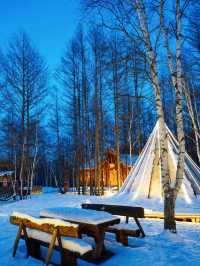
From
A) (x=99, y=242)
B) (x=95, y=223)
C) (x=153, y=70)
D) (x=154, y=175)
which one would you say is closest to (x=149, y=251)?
(x=99, y=242)

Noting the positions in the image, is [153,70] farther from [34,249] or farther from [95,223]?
[34,249]

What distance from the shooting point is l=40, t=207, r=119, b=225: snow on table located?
17.6 ft

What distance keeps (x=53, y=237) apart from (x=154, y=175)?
10425 mm

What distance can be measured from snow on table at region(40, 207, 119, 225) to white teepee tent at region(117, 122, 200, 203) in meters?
8.35

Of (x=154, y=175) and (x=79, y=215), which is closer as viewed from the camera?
(x=79, y=215)

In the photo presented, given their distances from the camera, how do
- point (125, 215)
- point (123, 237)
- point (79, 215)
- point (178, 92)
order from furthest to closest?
point (178, 92), point (125, 215), point (123, 237), point (79, 215)

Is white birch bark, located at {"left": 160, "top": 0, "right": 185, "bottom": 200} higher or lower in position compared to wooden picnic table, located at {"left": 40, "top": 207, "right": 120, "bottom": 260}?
higher

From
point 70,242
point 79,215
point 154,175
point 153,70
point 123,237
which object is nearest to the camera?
point 70,242

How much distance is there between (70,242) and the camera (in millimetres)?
4785

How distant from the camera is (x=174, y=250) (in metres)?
5.81

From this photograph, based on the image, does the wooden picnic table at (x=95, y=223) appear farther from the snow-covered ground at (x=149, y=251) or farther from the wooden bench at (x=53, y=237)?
the wooden bench at (x=53, y=237)

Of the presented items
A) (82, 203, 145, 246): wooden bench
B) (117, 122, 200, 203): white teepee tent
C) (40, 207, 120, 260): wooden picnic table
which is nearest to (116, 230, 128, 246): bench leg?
(82, 203, 145, 246): wooden bench

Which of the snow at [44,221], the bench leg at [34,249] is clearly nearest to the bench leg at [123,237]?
the bench leg at [34,249]

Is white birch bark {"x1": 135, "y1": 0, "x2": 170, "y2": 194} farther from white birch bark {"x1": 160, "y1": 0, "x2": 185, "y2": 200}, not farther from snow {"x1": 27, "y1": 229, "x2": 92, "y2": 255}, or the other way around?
snow {"x1": 27, "y1": 229, "x2": 92, "y2": 255}
